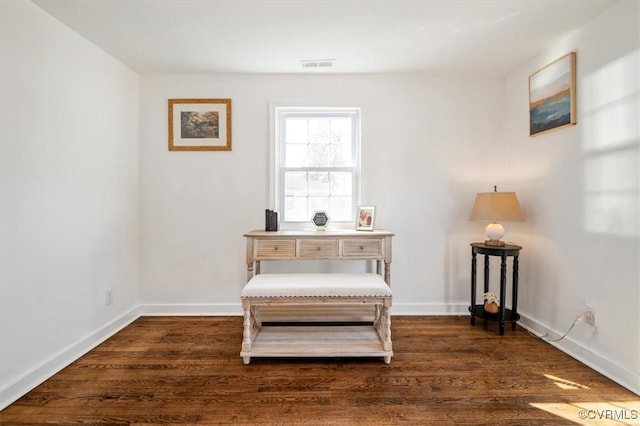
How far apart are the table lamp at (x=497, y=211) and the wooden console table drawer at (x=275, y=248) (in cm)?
163

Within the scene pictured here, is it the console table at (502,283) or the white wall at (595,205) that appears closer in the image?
the white wall at (595,205)

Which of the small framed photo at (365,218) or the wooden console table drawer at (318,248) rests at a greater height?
the small framed photo at (365,218)

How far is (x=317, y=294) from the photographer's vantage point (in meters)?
2.12

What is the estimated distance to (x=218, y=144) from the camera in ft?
9.93

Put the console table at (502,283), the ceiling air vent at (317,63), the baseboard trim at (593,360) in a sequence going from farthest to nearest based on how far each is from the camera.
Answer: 1. the ceiling air vent at (317,63)
2. the console table at (502,283)
3. the baseboard trim at (593,360)

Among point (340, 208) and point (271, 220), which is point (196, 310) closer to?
point (271, 220)

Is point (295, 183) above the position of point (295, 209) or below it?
above

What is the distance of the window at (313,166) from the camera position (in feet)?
10.2

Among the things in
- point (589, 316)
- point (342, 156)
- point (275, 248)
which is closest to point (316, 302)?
point (275, 248)

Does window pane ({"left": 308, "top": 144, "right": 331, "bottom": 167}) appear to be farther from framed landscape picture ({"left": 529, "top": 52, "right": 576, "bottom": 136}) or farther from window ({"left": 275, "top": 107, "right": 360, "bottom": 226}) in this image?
framed landscape picture ({"left": 529, "top": 52, "right": 576, "bottom": 136})

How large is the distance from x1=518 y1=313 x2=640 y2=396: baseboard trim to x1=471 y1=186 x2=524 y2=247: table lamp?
76 centimetres

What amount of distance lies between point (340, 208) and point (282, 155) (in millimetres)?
789

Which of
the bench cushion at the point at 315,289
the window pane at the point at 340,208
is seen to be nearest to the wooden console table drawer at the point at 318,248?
the bench cushion at the point at 315,289

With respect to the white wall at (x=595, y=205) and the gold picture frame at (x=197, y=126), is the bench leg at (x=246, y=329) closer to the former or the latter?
the gold picture frame at (x=197, y=126)
